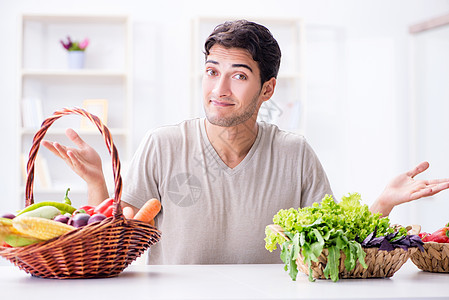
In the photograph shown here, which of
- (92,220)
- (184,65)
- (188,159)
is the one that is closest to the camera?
(92,220)

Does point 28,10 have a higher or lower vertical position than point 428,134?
higher

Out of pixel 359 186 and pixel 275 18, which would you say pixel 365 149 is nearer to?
pixel 359 186

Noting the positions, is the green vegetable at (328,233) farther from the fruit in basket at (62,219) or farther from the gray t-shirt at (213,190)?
the gray t-shirt at (213,190)

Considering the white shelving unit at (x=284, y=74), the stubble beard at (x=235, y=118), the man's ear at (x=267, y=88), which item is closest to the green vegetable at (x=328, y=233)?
the stubble beard at (x=235, y=118)

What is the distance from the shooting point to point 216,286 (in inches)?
44.4

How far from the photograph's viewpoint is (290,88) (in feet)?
14.3

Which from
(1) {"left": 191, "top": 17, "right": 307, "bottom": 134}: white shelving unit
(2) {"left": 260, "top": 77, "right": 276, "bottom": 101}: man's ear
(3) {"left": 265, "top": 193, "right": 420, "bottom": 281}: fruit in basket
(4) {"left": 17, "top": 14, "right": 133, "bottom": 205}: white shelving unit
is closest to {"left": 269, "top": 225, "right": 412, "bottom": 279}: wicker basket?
(3) {"left": 265, "top": 193, "right": 420, "bottom": 281}: fruit in basket

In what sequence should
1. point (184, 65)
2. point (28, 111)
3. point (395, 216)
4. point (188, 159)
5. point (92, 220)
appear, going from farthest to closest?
point (395, 216) < point (184, 65) < point (28, 111) < point (188, 159) < point (92, 220)

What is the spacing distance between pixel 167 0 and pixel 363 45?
60.5 inches

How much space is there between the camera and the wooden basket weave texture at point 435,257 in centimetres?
134

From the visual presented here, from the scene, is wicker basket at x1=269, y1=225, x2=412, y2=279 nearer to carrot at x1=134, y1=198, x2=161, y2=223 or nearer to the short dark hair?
carrot at x1=134, y1=198, x2=161, y2=223

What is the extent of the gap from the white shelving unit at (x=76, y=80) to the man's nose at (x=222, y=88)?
2.14 meters

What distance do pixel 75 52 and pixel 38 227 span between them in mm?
3063

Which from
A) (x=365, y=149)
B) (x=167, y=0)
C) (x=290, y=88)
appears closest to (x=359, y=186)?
(x=365, y=149)
